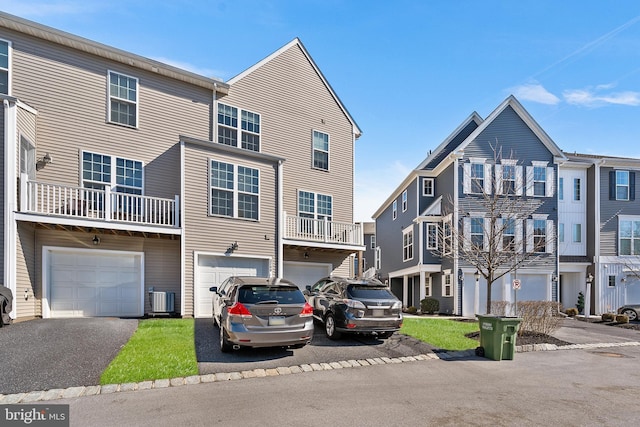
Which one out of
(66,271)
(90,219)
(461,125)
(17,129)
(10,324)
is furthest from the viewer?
(461,125)

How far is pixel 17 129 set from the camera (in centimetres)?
1144

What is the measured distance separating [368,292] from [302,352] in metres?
2.49

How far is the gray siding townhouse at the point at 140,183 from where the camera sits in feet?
40.6

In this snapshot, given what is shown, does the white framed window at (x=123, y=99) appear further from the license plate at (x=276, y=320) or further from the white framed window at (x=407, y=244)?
the white framed window at (x=407, y=244)

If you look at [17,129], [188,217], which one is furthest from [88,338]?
[17,129]

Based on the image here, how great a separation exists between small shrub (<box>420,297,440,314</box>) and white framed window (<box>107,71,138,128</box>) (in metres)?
17.8

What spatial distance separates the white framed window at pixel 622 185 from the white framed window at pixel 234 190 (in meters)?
22.4

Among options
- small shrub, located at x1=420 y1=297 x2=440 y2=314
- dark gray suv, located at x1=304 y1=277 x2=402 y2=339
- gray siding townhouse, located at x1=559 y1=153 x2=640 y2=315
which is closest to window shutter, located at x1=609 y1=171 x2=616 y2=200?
gray siding townhouse, located at x1=559 y1=153 x2=640 y2=315

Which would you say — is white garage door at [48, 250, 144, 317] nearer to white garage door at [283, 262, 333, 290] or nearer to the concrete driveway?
the concrete driveway

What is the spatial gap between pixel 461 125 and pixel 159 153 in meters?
17.9

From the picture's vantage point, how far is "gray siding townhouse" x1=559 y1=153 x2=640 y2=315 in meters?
23.7

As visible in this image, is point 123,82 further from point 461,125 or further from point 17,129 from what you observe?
point 461,125

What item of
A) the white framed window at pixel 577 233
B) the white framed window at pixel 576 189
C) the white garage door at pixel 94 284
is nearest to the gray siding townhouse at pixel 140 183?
the white garage door at pixel 94 284

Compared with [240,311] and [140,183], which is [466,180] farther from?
[240,311]
